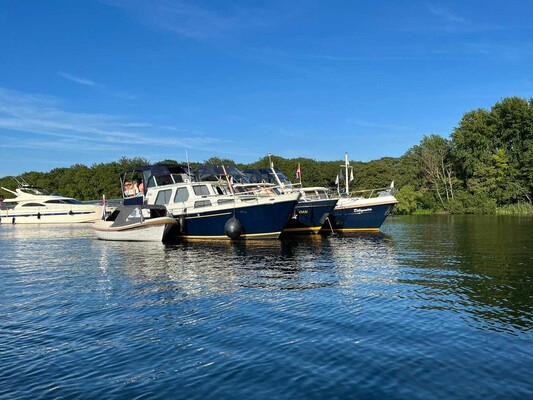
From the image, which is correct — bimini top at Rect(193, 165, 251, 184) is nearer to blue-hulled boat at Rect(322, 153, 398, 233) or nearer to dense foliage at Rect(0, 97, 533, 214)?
blue-hulled boat at Rect(322, 153, 398, 233)

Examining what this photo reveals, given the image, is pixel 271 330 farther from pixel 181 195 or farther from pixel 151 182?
pixel 151 182

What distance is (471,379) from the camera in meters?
7.23

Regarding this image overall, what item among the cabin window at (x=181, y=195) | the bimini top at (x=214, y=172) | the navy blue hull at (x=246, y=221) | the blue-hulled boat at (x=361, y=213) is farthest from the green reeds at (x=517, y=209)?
the cabin window at (x=181, y=195)

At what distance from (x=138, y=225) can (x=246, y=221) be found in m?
6.74

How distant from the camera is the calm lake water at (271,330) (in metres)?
7.21

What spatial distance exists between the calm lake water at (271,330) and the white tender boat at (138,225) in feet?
32.0

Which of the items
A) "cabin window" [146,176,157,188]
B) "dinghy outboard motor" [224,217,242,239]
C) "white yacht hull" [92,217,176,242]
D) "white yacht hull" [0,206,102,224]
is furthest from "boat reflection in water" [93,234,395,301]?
"white yacht hull" [0,206,102,224]

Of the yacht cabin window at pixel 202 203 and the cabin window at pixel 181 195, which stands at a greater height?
the cabin window at pixel 181 195

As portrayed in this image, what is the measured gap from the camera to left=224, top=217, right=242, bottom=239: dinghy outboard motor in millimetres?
28609

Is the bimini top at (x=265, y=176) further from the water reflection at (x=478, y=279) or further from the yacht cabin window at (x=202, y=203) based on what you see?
the water reflection at (x=478, y=279)

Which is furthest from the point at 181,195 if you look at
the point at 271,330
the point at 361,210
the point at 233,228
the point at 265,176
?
the point at 271,330

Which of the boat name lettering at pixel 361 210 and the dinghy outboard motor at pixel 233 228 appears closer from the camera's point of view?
the dinghy outboard motor at pixel 233 228

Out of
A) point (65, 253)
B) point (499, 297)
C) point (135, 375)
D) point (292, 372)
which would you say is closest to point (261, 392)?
point (292, 372)

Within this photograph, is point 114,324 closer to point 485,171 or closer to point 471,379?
point 471,379
